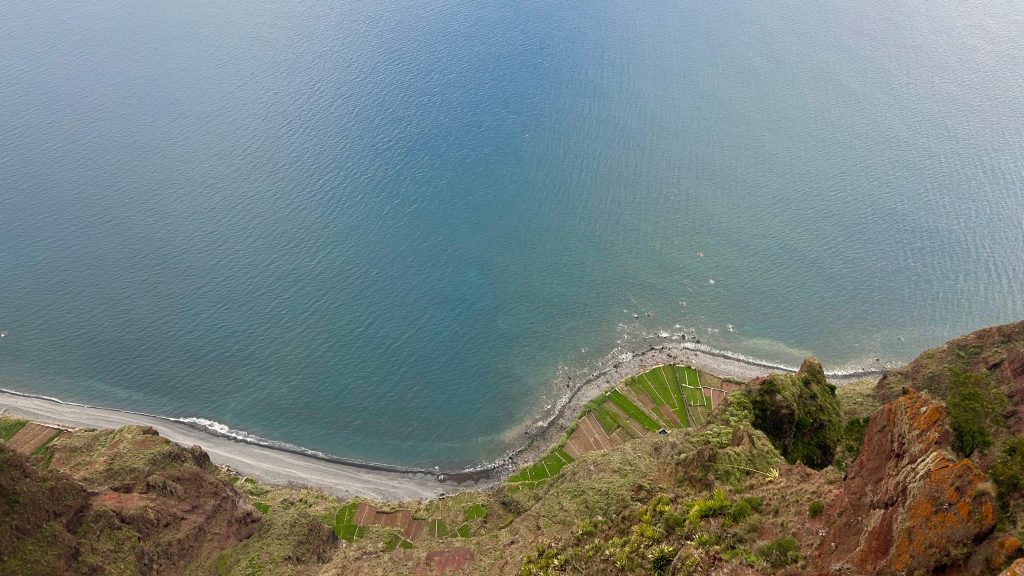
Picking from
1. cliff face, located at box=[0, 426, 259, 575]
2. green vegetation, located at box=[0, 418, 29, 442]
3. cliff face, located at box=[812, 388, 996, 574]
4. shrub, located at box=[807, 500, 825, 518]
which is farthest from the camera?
green vegetation, located at box=[0, 418, 29, 442]

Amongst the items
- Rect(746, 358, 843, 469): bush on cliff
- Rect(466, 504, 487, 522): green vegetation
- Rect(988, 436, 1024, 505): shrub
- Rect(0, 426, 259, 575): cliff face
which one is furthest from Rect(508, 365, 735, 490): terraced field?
Rect(988, 436, 1024, 505): shrub

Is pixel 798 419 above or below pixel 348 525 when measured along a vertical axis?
below

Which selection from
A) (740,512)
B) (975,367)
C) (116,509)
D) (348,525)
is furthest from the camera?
(348,525)

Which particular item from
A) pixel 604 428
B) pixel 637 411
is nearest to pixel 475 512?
pixel 604 428

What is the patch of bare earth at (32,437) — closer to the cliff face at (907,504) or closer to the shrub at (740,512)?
the shrub at (740,512)

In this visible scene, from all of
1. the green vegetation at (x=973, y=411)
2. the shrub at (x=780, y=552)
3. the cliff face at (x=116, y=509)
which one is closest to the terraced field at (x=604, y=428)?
the cliff face at (x=116, y=509)

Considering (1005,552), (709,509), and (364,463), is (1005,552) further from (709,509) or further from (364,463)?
(364,463)

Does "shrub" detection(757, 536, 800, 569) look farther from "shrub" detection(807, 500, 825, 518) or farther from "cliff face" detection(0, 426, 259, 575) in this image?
"cliff face" detection(0, 426, 259, 575)

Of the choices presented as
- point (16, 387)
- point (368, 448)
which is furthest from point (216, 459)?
point (16, 387)
